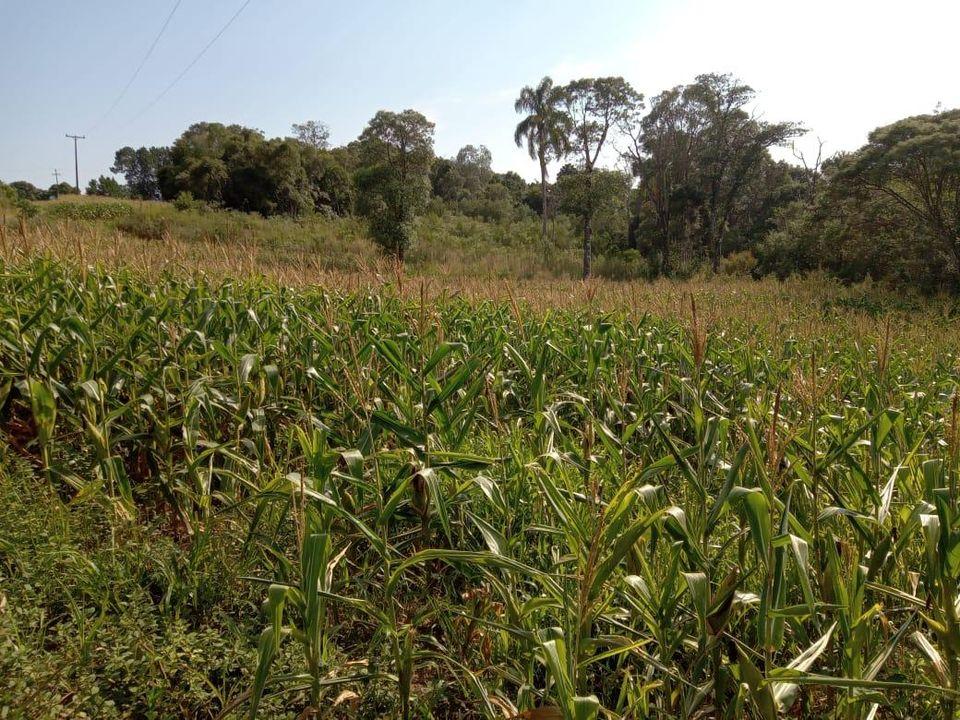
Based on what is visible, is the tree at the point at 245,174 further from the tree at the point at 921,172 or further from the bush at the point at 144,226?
the tree at the point at 921,172

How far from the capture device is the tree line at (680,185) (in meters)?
15.1

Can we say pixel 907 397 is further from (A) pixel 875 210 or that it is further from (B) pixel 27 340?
(A) pixel 875 210

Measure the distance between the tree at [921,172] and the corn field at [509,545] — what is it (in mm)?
15290

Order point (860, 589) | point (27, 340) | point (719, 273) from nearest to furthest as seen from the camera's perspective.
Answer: point (860, 589), point (27, 340), point (719, 273)

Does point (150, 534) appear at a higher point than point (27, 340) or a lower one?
lower

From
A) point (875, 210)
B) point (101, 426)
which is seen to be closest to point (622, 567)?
point (101, 426)

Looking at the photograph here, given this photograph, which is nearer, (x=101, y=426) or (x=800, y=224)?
(x=101, y=426)

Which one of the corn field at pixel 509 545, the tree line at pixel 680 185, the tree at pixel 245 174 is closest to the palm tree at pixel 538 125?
the tree line at pixel 680 185

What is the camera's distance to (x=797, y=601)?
1603mm

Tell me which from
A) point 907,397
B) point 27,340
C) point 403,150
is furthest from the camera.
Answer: point 403,150

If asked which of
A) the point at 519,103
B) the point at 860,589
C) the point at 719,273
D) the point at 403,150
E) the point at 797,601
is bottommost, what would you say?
the point at 797,601

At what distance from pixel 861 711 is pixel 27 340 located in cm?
358

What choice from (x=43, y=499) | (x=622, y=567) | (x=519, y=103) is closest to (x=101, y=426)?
(x=43, y=499)

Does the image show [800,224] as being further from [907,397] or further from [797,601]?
[797,601]
